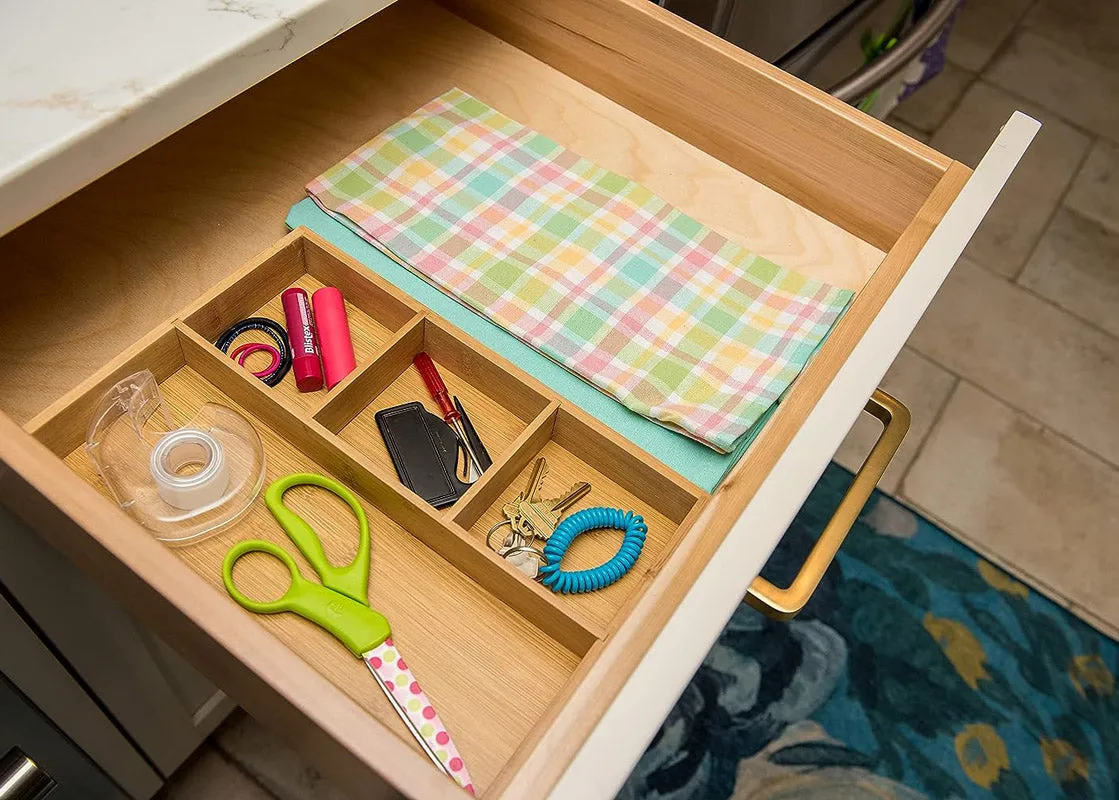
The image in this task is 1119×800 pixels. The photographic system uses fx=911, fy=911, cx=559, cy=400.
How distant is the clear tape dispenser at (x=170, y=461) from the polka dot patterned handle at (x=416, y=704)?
14cm

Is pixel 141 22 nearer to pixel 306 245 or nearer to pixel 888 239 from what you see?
pixel 306 245

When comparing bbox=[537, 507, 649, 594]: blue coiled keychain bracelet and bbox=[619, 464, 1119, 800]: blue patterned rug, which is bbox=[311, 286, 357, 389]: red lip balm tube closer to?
bbox=[537, 507, 649, 594]: blue coiled keychain bracelet

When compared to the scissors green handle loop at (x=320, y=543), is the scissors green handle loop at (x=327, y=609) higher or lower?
lower

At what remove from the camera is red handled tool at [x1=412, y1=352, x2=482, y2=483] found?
0.63 m

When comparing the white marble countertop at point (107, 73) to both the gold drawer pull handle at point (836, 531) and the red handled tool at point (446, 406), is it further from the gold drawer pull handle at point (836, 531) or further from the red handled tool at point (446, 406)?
the gold drawer pull handle at point (836, 531)

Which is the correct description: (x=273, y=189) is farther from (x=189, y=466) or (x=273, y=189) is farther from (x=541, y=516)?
(x=541, y=516)

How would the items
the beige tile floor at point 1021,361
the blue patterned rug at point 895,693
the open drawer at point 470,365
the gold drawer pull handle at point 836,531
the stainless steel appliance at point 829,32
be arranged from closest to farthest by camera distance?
the open drawer at point 470,365
the gold drawer pull handle at point 836,531
the stainless steel appliance at point 829,32
the blue patterned rug at point 895,693
the beige tile floor at point 1021,361

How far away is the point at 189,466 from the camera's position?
1.99 ft

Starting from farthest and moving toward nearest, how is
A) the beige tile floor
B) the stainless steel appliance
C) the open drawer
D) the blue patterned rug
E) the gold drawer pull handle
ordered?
the beige tile floor < the blue patterned rug < the stainless steel appliance < the gold drawer pull handle < the open drawer

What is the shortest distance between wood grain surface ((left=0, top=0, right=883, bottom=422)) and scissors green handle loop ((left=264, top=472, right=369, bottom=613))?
0.17 metres

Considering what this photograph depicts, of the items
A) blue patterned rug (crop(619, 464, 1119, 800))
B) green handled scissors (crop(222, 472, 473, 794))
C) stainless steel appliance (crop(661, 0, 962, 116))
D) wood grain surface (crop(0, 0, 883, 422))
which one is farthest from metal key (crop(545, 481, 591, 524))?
blue patterned rug (crop(619, 464, 1119, 800))

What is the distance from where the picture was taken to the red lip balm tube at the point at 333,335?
643mm

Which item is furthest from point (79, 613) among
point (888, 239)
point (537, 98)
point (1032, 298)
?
point (1032, 298)

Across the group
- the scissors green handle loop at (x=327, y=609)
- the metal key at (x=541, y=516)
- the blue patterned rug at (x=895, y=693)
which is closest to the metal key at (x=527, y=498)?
the metal key at (x=541, y=516)
